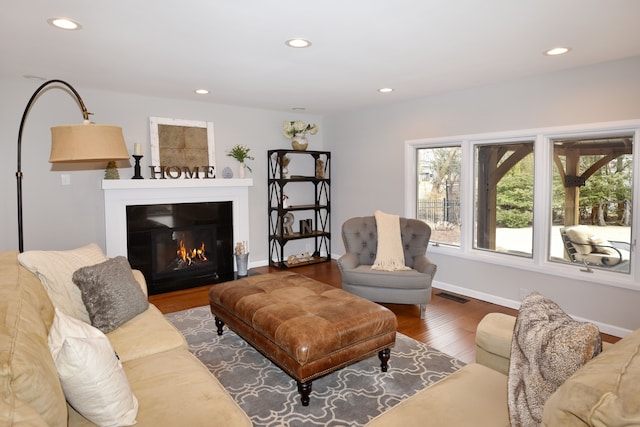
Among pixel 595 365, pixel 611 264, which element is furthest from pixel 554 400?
pixel 611 264

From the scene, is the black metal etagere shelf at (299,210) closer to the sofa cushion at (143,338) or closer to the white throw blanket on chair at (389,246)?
the white throw blanket on chair at (389,246)

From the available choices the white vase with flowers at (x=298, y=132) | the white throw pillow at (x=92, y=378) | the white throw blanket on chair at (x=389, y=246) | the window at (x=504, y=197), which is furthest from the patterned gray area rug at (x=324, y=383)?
the white vase with flowers at (x=298, y=132)

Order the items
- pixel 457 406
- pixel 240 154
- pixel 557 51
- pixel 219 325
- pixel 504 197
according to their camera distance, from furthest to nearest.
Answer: pixel 240 154, pixel 504 197, pixel 219 325, pixel 557 51, pixel 457 406

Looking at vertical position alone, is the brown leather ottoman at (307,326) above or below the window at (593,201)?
below

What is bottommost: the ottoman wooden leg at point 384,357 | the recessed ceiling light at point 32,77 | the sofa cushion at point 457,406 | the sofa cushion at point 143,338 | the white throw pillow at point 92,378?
the ottoman wooden leg at point 384,357

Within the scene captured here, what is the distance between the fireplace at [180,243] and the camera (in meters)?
4.73

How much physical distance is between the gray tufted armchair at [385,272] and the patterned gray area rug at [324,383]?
1.91ft

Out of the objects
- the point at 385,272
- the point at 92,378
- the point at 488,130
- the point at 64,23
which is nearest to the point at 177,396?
the point at 92,378

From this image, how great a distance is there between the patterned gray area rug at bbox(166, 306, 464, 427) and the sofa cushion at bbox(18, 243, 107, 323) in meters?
1.02

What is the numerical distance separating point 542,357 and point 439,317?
262cm

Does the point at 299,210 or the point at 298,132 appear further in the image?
the point at 299,210

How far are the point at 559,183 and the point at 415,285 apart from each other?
173 cm

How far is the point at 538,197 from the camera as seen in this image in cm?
391

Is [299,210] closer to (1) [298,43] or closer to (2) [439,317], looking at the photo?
(2) [439,317]
